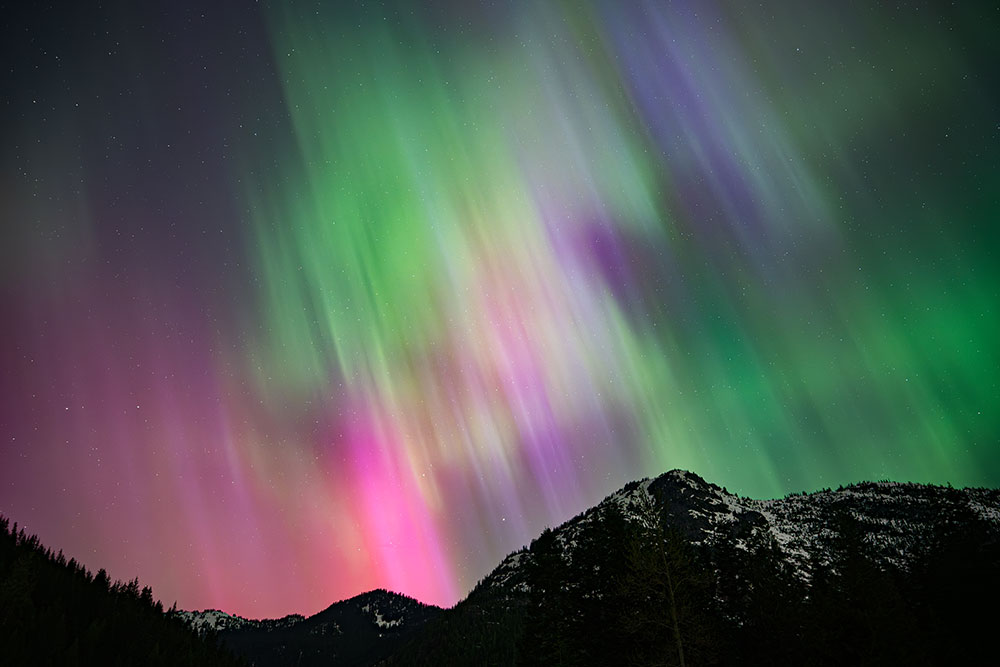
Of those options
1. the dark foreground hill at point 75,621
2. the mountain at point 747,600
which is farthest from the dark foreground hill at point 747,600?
the dark foreground hill at point 75,621

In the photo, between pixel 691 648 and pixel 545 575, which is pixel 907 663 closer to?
pixel 691 648

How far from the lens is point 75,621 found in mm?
75375

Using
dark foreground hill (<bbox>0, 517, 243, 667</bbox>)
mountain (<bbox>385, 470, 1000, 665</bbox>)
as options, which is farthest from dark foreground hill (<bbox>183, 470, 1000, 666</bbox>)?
dark foreground hill (<bbox>0, 517, 243, 667</bbox>)

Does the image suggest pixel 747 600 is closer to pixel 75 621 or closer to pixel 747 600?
pixel 747 600

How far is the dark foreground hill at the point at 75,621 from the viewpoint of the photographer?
172 feet

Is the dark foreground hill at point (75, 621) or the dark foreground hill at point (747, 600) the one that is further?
the dark foreground hill at point (75, 621)

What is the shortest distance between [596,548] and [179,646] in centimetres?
8434

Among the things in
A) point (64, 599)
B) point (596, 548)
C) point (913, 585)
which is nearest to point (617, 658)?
point (596, 548)

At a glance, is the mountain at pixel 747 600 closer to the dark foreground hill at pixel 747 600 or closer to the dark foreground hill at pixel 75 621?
the dark foreground hill at pixel 747 600

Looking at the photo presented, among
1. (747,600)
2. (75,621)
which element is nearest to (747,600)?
(747,600)

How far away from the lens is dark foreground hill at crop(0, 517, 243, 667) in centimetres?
5228

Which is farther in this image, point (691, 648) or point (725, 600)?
point (725, 600)

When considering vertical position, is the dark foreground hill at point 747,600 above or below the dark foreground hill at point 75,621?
below

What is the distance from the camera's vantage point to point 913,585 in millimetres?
43031
